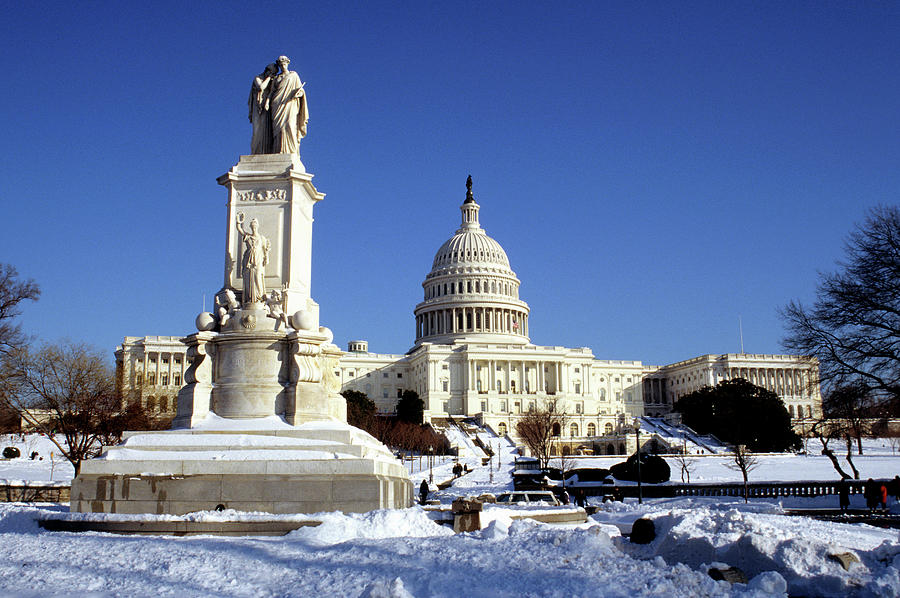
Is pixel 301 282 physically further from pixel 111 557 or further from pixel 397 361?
pixel 397 361

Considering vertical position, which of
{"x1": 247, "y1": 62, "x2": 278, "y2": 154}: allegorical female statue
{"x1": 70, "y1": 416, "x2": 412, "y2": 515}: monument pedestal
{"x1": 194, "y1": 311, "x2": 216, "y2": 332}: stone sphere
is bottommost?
{"x1": 70, "y1": 416, "x2": 412, "y2": 515}: monument pedestal

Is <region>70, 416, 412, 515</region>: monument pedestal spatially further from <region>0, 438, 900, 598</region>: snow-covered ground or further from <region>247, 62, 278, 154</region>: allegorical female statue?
<region>247, 62, 278, 154</region>: allegorical female statue

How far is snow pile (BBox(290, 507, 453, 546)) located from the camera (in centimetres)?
1315

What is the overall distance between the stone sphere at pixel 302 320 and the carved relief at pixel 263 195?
3045 mm

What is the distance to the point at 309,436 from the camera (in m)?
17.4

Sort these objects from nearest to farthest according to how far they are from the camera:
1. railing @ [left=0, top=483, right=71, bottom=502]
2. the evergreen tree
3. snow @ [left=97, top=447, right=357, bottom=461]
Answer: snow @ [left=97, top=447, right=357, bottom=461], railing @ [left=0, top=483, right=71, bottom=502], the evergreen tree

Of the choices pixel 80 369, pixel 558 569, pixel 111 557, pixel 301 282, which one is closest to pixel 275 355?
pixel 301 282

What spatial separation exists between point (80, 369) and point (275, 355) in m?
35.8

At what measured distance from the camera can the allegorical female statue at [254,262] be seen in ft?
63.2

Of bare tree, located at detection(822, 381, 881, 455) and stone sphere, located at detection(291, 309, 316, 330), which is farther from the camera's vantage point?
bare tree, located at detection(822, 381, 881, 455)

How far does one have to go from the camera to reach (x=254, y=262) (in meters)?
19.5

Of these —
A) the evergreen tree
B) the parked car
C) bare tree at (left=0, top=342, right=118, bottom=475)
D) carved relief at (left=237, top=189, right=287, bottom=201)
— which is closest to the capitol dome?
the evergreen tree

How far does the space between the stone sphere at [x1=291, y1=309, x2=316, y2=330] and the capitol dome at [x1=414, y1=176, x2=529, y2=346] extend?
134065 mm

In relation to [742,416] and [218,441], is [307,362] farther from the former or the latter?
[742,416]
